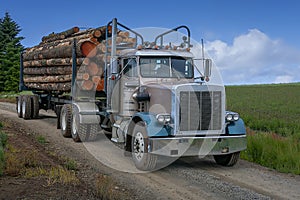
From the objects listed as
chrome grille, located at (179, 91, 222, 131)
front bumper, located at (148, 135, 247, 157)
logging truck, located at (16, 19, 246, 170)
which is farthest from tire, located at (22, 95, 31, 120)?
chrome grille, located at (179, 91, 222, 131)

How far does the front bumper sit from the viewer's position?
816 cm

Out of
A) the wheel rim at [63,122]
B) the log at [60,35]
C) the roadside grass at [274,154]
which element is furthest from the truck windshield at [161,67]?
the log at [60,35]

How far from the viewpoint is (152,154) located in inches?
327

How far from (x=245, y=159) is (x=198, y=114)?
2746 millimetres

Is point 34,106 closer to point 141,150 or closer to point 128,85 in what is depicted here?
point 128,85

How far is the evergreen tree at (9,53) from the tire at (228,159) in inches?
1707

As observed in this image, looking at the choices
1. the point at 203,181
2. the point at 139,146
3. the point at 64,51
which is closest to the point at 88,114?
the point at 64,51

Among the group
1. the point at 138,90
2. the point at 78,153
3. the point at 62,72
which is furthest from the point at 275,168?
the point at 62,72

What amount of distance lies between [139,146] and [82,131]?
366 cm

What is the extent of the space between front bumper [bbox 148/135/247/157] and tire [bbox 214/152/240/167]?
399mm

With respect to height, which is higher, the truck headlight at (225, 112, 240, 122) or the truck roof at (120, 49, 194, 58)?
the truck roof at (120, 49, 194, 58)

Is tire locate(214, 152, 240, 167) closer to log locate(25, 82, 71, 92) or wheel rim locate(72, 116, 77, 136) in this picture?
wheel rim locate(72, 116, 77, 136)

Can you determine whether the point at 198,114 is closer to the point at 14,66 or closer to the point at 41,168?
the point at 41,168

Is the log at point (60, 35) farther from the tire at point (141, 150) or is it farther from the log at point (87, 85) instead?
the tire at point (141, 150)
